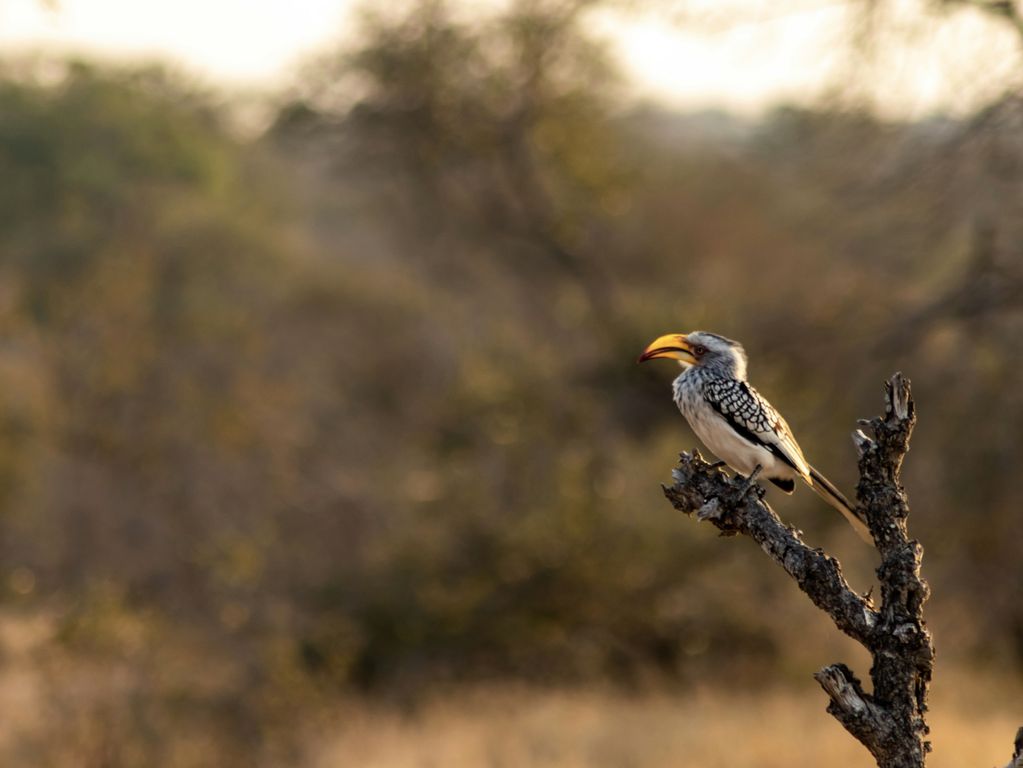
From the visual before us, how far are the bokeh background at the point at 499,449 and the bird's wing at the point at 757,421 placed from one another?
6.31 meters

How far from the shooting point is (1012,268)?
1148cm

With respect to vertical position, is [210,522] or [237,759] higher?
[210,522]

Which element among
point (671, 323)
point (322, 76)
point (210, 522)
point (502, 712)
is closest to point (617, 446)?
point (671, 323)

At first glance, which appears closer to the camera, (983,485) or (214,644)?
(983,485)

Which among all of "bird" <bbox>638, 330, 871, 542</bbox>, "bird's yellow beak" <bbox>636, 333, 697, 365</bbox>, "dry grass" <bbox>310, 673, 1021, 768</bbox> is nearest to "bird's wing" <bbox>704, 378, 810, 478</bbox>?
"bird" <bbox>638, 330, 871, 542</bbox>

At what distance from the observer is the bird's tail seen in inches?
172

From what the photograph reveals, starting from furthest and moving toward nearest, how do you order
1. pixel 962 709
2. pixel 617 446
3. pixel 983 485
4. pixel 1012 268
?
pixel 617 446, pixel 983 485, pixel 962 709, pixel 1012 268

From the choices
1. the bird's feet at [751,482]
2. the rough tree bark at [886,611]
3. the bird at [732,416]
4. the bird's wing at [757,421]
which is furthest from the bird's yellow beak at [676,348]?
the rough tree bark at [886,611]

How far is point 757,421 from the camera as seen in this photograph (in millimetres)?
5078

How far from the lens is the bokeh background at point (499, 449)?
485 inches

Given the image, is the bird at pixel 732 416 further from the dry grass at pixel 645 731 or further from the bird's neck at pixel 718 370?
the dry grass at pixel 645 731

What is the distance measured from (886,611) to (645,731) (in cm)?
867

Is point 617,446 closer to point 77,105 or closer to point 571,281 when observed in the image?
point 571,281

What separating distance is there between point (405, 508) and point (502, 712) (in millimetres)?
3057
